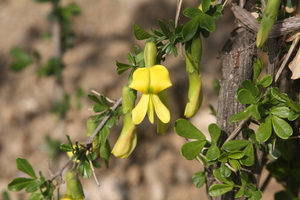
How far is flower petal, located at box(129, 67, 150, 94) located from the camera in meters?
0.60

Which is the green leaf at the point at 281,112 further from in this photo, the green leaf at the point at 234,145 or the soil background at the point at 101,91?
the soil background at the point at 101,91

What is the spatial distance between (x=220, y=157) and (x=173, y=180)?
1326 mm

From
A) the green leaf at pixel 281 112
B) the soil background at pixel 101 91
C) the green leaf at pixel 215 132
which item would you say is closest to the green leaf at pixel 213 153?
the green leaf at pixel 215 132

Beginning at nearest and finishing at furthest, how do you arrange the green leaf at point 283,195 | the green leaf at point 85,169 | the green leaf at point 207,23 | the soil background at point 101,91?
the green leaf at point 207,23 → the green leaf at point 85,169 → the green leaf at point 283,195 → the soil background at point 101,91

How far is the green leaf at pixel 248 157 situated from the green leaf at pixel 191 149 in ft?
0.23

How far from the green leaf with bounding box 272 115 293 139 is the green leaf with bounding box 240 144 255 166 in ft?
0.20

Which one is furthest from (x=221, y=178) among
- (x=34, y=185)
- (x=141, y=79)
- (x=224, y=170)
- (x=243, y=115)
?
(x=34, y=185)

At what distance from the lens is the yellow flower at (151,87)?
23.5 inches

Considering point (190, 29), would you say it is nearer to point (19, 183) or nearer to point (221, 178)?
point (221, 178)

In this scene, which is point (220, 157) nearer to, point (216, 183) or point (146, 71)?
point (216, 183)

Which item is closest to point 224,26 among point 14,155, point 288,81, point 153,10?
point 153,10

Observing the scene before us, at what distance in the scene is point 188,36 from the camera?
1.95ft

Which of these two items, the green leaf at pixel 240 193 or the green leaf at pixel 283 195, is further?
the green leaf at pixel 283 195

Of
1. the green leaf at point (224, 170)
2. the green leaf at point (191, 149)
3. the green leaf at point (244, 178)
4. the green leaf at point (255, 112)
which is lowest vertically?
the green leaf at point (244, 178)
